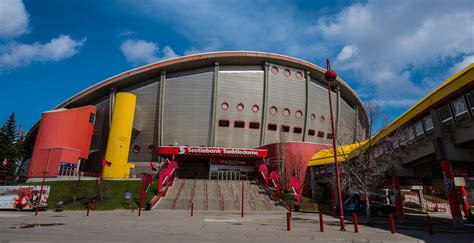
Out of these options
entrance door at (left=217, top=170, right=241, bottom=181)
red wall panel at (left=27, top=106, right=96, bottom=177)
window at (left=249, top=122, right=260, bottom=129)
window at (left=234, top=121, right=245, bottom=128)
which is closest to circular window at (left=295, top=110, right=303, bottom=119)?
window at (left=249, top=122, right=260, bottom=129)

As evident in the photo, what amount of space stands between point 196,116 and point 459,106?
38.4 m

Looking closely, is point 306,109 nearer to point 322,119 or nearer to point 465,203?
point 322,119

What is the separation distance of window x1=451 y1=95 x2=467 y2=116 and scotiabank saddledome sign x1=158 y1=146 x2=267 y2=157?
29.2m

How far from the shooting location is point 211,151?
139ft

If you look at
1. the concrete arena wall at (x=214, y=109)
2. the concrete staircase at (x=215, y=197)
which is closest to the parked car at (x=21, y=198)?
the concrete staircase at (x=215, y=197)

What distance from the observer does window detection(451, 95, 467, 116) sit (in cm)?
1458

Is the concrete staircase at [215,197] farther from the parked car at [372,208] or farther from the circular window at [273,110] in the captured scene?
the circular window at [273,110]

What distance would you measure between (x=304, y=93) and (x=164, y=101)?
26.8m

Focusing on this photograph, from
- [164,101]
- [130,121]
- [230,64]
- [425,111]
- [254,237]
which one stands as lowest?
[254,237]

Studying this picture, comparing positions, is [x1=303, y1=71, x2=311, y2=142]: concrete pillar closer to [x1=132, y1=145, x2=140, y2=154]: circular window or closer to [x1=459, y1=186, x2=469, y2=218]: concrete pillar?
[x1=132, y1=145, x2=140, y2=154]: circular window

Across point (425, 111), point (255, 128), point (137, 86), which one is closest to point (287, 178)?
point (255, 128)

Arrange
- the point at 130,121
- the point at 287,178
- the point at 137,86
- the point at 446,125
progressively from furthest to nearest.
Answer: the point at 137,86 → the point at 130,121 → the point at 287,178 → the point at 446,125

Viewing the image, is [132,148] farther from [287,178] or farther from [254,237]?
[254,237]

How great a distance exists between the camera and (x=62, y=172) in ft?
134
